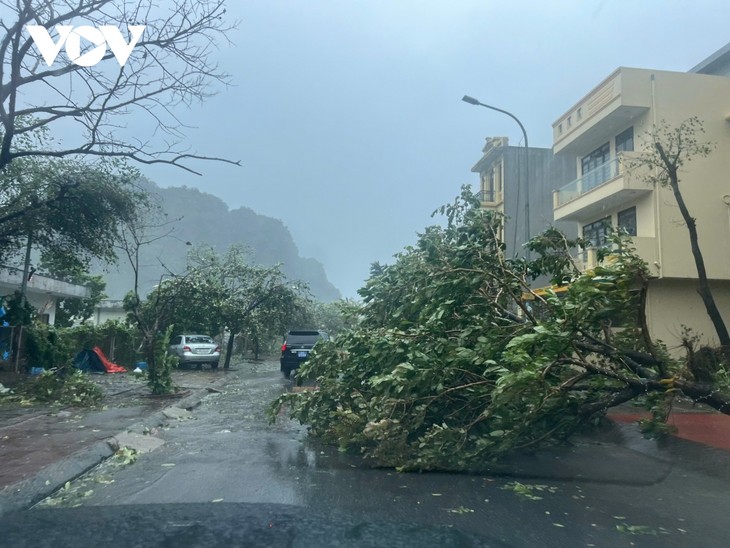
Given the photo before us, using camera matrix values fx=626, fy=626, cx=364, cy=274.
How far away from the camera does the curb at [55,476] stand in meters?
5.79

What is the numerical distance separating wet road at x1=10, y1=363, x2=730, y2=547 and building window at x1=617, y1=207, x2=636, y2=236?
14579mm

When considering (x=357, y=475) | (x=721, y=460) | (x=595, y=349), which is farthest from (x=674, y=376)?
(x=357, y=475)

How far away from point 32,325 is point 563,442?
49.3 feet

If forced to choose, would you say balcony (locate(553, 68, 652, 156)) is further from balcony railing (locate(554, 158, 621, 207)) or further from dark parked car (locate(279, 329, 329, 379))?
dark parked car (locate(279, 329, 329, 379))

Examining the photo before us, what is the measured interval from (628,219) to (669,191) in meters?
2.08

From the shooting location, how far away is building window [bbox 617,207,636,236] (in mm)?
21422

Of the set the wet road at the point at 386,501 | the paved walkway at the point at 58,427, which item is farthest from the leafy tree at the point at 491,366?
the paved walkway at the point at 58,427

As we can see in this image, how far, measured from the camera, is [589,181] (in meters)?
22.8

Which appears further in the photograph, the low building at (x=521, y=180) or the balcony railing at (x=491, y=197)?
the balcony railing at (x=491, y=197)

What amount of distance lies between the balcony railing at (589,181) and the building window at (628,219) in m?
1.38

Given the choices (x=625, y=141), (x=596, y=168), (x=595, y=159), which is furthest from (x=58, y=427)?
(x=595, y=159)

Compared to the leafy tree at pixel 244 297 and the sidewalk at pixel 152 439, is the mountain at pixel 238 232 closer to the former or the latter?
the leafy tree at pixel 244 297

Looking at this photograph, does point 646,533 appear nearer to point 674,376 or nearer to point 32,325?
point 674,376

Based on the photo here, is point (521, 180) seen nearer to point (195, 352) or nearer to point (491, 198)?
point (491, 198)
